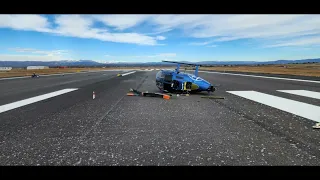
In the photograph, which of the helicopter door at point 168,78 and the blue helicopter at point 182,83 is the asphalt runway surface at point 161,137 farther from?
the helicopter door at point 168,78

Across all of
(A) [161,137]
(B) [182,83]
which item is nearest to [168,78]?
(B) [182,83]

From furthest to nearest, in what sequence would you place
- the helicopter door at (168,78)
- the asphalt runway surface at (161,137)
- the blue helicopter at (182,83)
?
the helicopter door at (168,78) < the blue helicopter at (182,83) < the asphalt runway surface at (161,137)

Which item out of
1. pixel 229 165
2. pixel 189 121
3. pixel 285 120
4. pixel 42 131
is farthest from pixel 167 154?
pixel 285 120

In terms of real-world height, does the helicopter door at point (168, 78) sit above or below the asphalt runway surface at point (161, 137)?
above

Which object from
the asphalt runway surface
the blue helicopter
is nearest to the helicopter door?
the blue helicopter

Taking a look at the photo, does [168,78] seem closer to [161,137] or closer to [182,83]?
[182,83]

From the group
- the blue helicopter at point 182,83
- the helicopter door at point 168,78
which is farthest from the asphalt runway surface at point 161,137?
the helicopter door at point 168,78

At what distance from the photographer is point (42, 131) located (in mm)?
7641

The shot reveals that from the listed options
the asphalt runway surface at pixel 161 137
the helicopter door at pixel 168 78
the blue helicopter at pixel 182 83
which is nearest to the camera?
the asphalt runway surface at pixel 161 137

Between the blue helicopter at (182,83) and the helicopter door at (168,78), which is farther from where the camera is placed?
the helicopter door at (168,78)

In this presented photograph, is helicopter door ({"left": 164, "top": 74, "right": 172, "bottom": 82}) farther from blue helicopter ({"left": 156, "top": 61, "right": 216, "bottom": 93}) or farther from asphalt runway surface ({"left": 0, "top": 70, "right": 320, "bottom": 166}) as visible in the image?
asphalt runway surface ({"left": 0, "top": 70, "right": 320, "bottom": 166})
